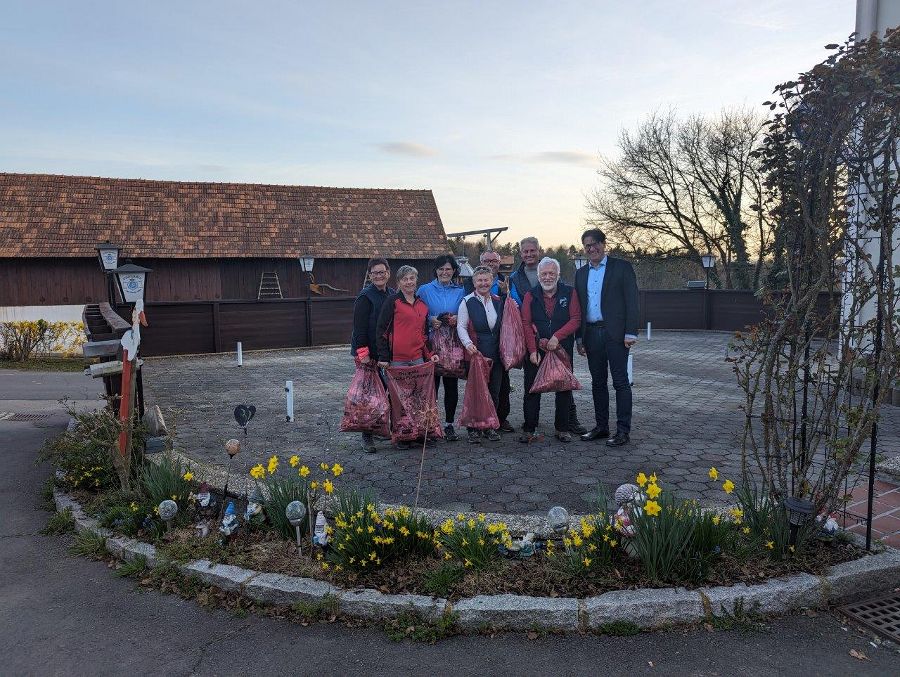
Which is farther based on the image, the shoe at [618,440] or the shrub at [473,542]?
the shoe at [618,440]

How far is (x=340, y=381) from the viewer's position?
36.6ft

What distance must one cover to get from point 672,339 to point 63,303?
2060 centimetres

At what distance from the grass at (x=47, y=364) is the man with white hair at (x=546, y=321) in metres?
13.0

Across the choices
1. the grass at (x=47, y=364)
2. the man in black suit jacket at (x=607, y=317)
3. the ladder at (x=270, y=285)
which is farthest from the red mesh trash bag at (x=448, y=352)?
the ladder at (x=270, y=285)

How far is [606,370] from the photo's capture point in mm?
6004

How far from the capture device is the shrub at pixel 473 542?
3432mm

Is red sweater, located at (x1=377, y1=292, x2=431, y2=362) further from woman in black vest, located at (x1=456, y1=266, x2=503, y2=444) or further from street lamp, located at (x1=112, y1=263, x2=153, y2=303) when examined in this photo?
street lamp, located at (x1=112, y1=263, x2=153, y2=303)

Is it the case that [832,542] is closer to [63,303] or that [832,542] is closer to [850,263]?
[850,263]

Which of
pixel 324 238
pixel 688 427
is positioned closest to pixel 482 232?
pixel 324 238

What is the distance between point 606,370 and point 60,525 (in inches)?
184

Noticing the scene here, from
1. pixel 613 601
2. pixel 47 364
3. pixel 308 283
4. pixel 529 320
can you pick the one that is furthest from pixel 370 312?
pixel 308 283

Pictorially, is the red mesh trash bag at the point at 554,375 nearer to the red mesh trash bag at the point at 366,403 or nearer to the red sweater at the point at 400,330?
the red sweater at the point at 400,330

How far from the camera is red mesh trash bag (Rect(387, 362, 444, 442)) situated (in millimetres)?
5895

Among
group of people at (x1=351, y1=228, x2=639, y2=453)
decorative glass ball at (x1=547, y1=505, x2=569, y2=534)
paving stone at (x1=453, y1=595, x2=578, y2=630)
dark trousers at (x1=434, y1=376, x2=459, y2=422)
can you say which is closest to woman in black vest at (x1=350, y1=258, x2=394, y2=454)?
group of people at (x1=351, y1=228, x2=639, y2=453)
